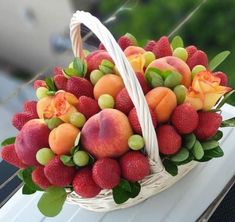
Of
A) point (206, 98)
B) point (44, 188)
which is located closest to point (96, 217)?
point (44, 188)

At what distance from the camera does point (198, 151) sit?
46 centimetres

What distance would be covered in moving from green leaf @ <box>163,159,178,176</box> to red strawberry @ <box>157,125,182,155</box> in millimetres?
16

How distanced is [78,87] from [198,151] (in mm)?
148

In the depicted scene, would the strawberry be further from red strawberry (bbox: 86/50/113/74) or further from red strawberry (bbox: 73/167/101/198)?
red strawberry (bbox: 73/167/101/198)

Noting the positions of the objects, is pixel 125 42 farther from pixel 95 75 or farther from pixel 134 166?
pixel 134 166

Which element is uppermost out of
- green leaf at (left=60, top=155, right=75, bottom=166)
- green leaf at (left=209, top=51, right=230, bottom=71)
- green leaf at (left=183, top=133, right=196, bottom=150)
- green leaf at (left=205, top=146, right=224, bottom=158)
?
green leaf at (left=209, top=51, right=230, bottom=71)

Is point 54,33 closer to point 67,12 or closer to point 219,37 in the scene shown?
point 67,12

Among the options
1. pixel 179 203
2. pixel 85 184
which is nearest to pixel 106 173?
pixel 85 184

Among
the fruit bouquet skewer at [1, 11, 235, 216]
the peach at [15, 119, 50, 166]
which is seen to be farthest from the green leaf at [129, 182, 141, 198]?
the peach at [15, 119, 50, 166]

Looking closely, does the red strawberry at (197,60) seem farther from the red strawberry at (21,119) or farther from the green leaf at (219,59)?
the red strawberry at (21,119)

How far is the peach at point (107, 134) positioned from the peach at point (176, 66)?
3.0 inches

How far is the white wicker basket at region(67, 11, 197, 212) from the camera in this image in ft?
1.37

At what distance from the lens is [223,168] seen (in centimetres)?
55

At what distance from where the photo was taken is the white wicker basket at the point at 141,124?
42cm
